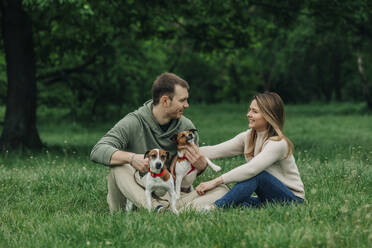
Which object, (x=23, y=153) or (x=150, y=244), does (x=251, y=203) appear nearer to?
(x=150, y=244)

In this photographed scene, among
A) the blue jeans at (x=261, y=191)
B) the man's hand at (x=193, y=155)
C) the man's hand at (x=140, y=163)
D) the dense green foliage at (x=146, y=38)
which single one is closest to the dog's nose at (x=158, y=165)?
the man's hand at (x=140, y=163)

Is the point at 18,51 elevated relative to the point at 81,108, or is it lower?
elevated

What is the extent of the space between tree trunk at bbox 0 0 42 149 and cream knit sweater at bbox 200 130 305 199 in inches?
317

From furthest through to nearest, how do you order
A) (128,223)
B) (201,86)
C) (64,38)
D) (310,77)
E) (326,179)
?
(201,86) < (310,77) < (64,38) < (326,179) < (128,223)

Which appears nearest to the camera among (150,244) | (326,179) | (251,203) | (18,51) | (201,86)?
(150,244)

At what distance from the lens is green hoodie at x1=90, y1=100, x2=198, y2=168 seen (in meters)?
5.30

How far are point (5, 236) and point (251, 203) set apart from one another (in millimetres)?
2736

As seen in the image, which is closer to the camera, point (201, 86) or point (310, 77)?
point (310, 77)

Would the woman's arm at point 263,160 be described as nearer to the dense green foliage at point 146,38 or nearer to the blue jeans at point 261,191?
the blue jeans at point 261,191

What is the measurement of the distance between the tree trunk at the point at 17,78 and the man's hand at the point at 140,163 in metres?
8.06

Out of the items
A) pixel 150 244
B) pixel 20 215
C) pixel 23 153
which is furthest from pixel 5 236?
pixel 23 153

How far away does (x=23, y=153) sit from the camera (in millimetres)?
11320

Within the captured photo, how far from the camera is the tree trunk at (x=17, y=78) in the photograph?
12.0m

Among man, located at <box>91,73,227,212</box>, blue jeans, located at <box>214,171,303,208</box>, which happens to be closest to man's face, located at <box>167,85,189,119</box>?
man, located at <box>91,73,227,212</box>
